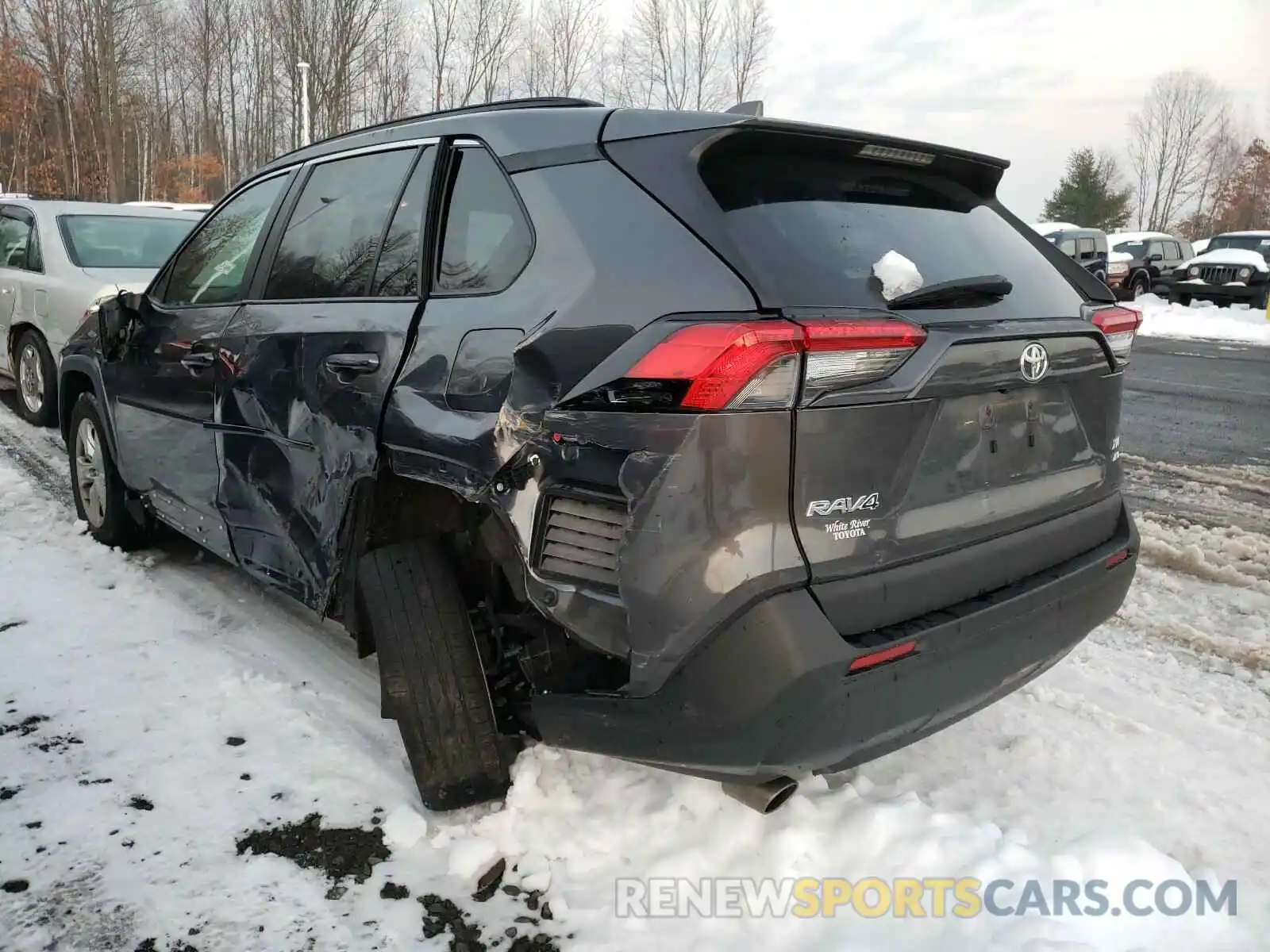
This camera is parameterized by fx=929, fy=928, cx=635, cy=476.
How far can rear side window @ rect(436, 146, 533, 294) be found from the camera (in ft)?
7.50

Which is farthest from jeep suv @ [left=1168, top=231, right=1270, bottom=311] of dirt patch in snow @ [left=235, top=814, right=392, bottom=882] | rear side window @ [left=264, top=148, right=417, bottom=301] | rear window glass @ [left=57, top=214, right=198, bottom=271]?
dirt patch in snow @ [left=235, top=814, right=392, bottom=882]

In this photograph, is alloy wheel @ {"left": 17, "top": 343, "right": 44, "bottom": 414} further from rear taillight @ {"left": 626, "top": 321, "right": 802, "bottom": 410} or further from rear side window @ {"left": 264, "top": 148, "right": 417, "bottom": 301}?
rear taillight @ {"left": 626, "top": 321, "right": 802, "bottom": 410}

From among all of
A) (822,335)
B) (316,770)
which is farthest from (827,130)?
(316,770)

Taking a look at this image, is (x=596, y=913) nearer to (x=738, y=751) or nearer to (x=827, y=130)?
(x=738, y=751)

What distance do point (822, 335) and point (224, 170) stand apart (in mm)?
52540

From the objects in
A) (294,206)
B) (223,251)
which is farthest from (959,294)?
(223,251)

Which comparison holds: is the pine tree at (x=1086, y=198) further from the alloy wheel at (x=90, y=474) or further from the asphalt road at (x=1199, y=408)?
the alloy wheel at (x=90, y=474)

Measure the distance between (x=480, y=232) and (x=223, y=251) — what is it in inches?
70.2

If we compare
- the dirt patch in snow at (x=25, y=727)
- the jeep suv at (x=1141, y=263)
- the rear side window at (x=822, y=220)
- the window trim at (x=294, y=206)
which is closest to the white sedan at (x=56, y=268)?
the window trim at (x=294, y=206)

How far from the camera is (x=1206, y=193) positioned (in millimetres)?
66125

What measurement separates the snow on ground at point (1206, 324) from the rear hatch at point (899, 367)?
51.2ft

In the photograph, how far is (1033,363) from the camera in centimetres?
220

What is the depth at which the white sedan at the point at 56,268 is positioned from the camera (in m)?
6.89

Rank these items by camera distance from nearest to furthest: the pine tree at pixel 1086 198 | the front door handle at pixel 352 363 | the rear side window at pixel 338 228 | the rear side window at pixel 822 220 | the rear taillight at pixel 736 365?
the rear taillight at pixel 736 365 < the rear side window at pixel 822 220 < the front door handle at pixel 352 363 < the rear side window at pixel 338 228 < the pine tree at pixel 1086 198
